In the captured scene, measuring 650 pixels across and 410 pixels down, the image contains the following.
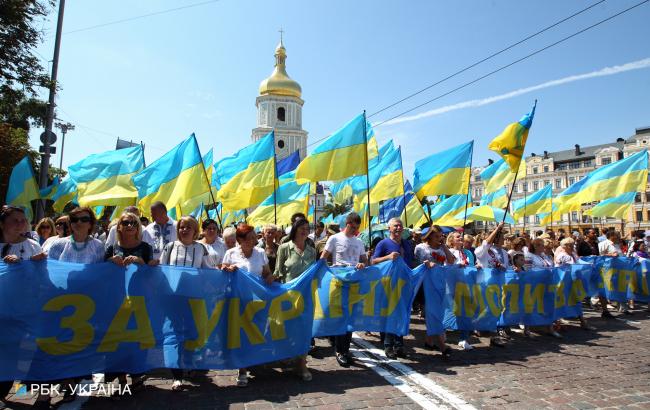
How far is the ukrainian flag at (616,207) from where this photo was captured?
12023 millimetres

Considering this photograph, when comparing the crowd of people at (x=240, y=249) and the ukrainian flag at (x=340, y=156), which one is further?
the ukrainian flag at (x=340, y=156)

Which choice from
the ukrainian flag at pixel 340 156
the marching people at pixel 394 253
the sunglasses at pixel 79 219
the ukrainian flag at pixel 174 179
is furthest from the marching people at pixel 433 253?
the sunglasses at pixel 79 219

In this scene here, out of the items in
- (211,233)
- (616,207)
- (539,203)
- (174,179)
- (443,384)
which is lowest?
(443,384)

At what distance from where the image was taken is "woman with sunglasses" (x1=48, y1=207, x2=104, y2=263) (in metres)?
4.56

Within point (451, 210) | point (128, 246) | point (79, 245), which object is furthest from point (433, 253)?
point (451, 210)

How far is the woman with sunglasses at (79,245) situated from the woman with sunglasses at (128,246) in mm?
182

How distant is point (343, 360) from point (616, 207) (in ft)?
34.7

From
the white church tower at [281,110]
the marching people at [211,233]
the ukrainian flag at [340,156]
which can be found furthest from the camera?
the white church tower at [281,110]

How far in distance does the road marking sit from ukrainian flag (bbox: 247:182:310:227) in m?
7.72

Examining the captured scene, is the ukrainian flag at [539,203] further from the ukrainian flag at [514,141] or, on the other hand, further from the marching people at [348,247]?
the marching people at [348,247]

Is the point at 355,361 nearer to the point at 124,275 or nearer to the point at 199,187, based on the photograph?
the point at 124,275

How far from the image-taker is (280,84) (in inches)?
2847

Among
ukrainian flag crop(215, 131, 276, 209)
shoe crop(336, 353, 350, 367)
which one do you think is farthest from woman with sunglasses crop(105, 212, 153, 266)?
ukrainian flag crop(215, 131, 276, 209)

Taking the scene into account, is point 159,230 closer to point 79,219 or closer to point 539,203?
point 79,219
